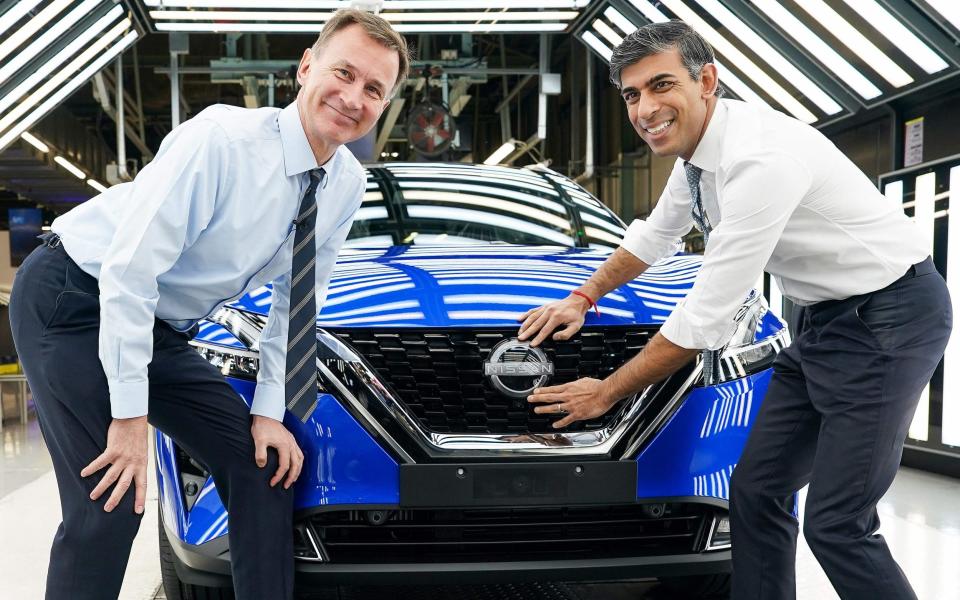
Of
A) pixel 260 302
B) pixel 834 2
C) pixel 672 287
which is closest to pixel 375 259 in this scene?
pixel 260 302

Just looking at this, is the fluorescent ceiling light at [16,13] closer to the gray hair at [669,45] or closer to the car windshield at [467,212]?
the car windshield at [467,212]

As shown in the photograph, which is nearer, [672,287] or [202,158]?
[202,158]

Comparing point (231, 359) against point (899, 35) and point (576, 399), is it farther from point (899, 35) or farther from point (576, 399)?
point (899, 35)

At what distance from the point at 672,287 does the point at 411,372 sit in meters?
0.74

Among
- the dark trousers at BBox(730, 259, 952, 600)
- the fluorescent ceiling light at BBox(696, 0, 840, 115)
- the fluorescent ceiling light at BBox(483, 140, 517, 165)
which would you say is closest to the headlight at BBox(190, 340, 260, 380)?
the dark trousers at BBox(730, 259, 952, 600)

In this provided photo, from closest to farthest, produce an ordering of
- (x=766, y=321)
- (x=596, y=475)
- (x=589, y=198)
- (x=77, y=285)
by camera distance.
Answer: (x=77, y=285) < (x=596, y=475) < (x=766, y=321) < (x=589, y=198)

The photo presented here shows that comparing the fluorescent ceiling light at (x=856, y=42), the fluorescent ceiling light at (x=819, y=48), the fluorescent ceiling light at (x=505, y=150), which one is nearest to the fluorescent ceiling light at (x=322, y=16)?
the fluorescent ceiling light at (x=819, y=48)

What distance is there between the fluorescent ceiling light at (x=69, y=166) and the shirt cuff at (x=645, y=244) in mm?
13467

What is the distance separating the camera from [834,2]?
5.21 metres

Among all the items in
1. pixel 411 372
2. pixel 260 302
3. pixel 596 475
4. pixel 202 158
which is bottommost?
pixel 596 475

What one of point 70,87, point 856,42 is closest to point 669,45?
point 856,42

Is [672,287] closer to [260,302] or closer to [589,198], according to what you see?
[260,302]

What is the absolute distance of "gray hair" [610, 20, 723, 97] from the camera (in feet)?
6.50

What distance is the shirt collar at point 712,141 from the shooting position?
2.03 m
